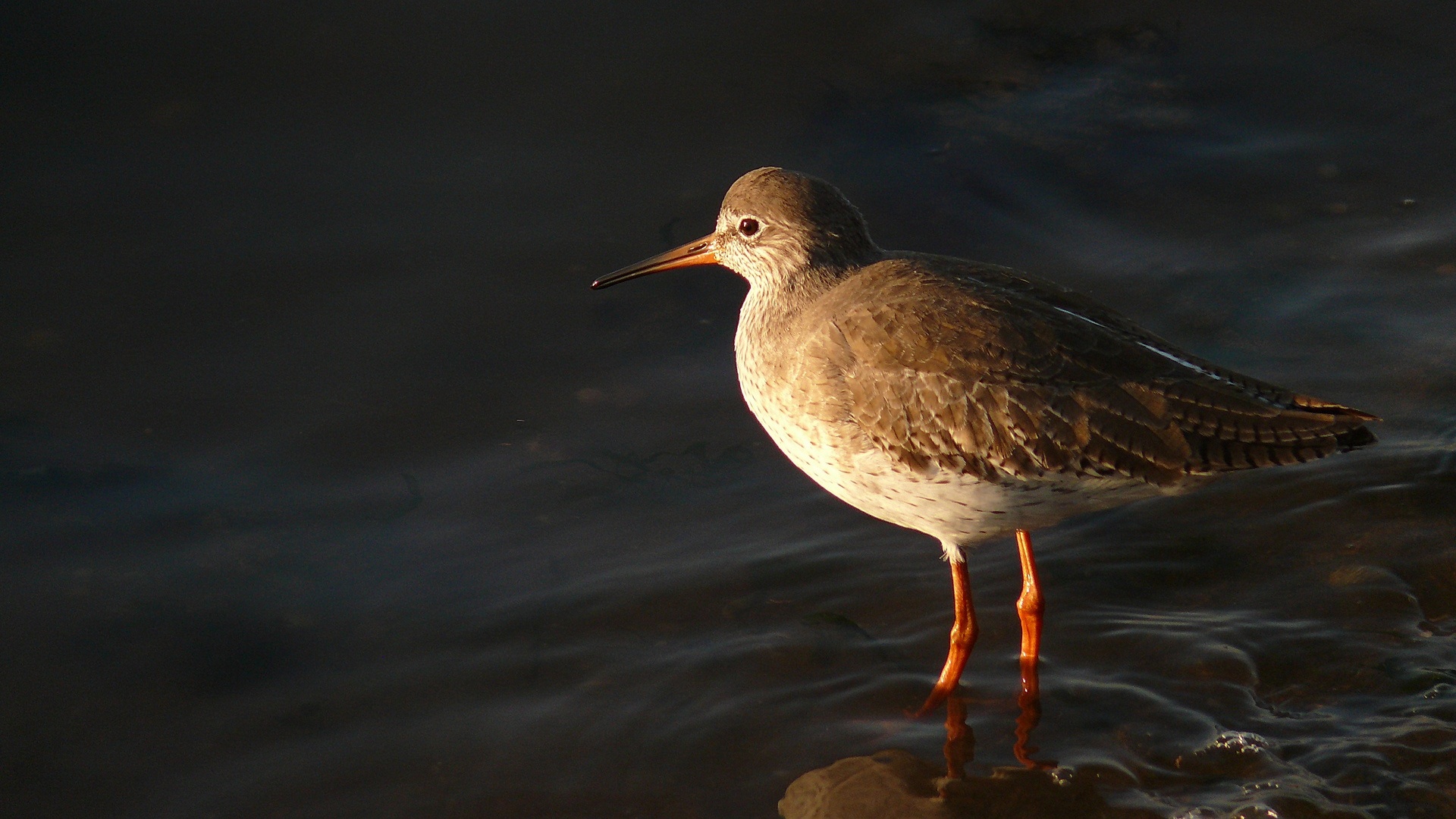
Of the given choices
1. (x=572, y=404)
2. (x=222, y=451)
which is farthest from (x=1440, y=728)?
(x=222, y=451)

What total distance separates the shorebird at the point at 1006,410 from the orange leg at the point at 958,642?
1.22ft

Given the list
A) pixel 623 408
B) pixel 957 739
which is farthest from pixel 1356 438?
pixel 623 408

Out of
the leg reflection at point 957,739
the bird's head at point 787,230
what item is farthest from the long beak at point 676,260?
the leg reflection at point 957,739

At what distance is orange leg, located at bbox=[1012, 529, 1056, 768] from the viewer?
6.30 metres

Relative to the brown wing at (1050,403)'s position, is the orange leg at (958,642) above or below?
below

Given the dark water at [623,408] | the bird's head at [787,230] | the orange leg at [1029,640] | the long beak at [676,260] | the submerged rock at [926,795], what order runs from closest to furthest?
1. the submerged rock at [926,795]
2. the dark water at [623,408]
3. the orange leg at [1029,640]
4. the bird's head at [787,230]
5. the long beak at [676,260]

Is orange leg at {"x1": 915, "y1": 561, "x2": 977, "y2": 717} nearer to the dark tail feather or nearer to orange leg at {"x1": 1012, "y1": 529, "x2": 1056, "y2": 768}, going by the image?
orange leg at {"x1": 1012, "y1": 529, "x2": 1056, "y2": 768}

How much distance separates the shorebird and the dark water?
110cm

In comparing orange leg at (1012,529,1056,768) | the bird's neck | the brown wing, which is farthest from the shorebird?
orange leg at (1012,529,1056,768)

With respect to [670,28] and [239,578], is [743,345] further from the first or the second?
[670,28]

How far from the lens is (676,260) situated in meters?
7.28

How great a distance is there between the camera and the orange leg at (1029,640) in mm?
6305

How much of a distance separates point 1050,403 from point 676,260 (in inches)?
92.4

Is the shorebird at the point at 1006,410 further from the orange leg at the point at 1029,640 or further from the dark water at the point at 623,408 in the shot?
the dark water at the point at 623,408
